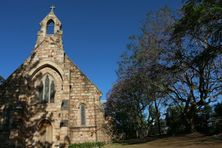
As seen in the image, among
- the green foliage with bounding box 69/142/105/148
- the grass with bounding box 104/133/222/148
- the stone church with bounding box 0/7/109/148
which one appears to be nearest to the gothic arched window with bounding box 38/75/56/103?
the stone church with bounding box 0/7/109/148

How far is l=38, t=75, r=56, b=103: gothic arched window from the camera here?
72.3ft

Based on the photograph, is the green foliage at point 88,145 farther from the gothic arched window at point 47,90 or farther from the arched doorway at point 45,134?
the gothic arched window at point 47,90

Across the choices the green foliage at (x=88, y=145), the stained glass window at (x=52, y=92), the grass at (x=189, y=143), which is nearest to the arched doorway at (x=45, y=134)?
the stained glass window at (x=52, y=92)

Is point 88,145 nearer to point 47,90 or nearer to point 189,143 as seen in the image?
point 47,90

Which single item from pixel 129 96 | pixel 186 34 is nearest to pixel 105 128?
pixel 186 34

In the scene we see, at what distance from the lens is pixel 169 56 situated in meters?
21.1

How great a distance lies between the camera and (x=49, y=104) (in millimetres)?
21703

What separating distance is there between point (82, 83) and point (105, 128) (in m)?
5.02

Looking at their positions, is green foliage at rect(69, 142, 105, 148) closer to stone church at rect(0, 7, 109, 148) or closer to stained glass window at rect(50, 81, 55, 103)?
stone church at rect(0, 7, 109, 148)

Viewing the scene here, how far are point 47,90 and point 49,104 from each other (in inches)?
58.2

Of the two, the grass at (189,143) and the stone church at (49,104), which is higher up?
the stone church at (49,104)

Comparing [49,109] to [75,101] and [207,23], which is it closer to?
[75,101]

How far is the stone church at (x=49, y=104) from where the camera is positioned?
20297 mm

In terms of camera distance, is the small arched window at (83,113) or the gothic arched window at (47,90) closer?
the small arched window at (83,113)
